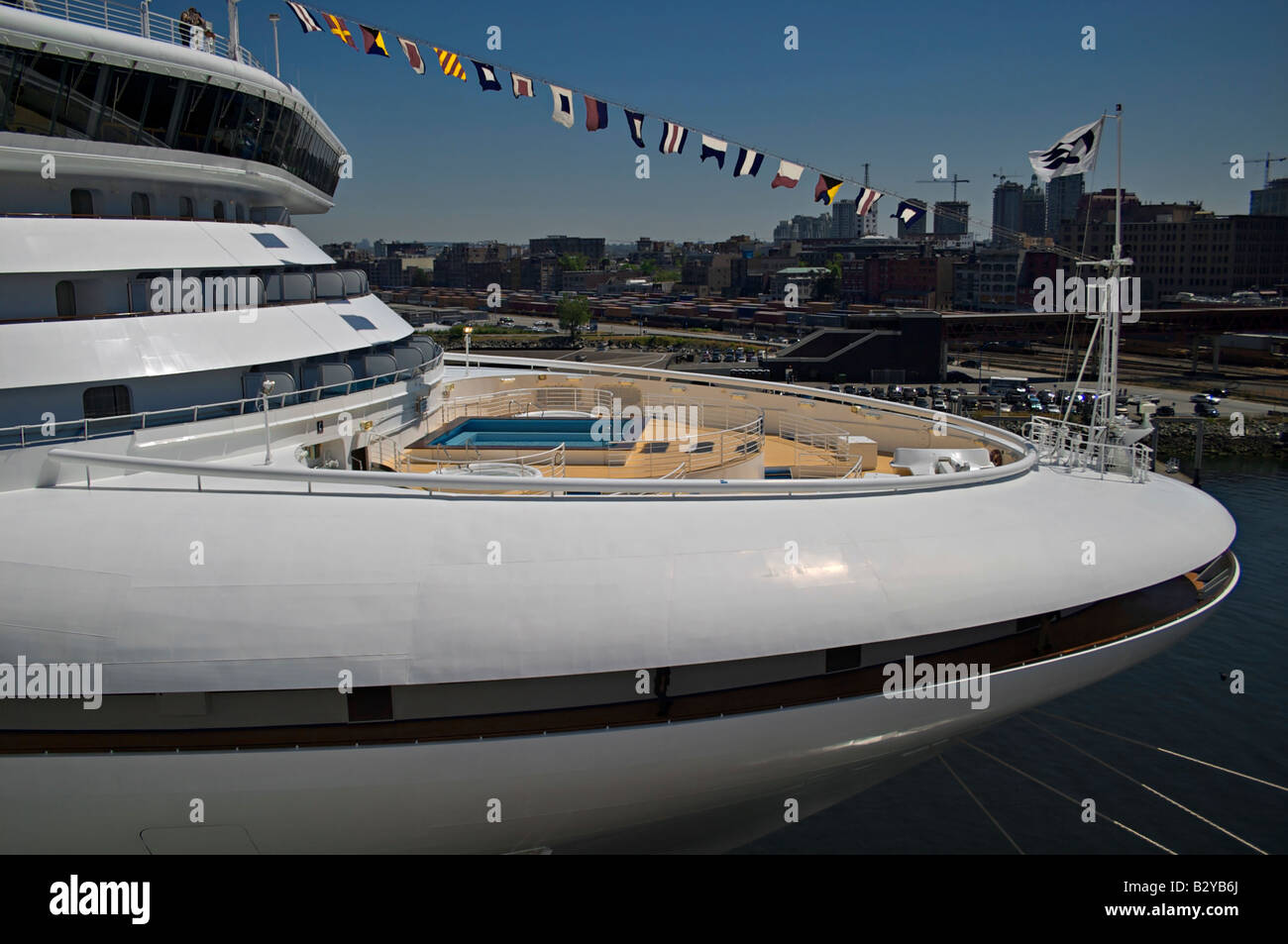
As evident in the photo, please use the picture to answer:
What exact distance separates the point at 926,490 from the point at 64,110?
12202 millimetres

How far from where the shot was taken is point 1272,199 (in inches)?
7333

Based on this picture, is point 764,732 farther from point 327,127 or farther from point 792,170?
point 327,127

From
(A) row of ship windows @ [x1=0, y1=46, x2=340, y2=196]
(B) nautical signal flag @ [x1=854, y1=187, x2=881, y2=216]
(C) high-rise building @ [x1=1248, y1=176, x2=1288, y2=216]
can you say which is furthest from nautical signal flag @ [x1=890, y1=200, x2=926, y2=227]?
(C) high-rise building @ [x1=1248, y1=176, x2=1288, y2=216]

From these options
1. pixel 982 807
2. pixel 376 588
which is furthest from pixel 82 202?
pixel 982 807

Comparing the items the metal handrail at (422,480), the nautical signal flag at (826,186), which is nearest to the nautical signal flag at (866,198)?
the nautical signal flag at (826,186)

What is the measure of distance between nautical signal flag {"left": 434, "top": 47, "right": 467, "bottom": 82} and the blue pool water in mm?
6810

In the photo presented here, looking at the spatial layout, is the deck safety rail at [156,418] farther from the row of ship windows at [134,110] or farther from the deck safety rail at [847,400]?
the deck safety rail at [847,400]

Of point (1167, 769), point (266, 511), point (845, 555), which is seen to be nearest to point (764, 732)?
point (845, 555)

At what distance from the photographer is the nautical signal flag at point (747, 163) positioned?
54.3 feet

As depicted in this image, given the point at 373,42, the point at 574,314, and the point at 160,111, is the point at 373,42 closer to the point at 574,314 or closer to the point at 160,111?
the point at 160,111

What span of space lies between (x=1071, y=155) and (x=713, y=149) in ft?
19.8

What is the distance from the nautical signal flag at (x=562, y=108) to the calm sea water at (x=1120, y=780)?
499 inches

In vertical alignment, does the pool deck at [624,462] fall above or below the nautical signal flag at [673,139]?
below
